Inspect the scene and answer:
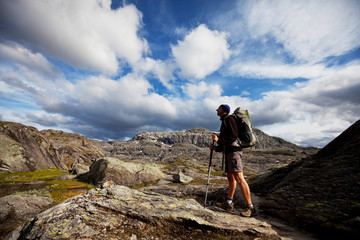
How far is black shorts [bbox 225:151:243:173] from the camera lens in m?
8.93

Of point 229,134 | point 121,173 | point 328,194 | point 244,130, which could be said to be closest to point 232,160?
point 229,134

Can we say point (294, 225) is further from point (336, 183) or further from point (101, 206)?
point (101, 206)

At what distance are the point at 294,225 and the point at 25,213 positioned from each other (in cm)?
1928

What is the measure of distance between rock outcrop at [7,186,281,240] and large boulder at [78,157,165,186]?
78.0ft

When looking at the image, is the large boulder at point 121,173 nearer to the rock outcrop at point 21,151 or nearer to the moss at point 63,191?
the moss at point 63,191

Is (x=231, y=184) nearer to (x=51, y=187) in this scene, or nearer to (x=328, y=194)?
(x=328, y=194)

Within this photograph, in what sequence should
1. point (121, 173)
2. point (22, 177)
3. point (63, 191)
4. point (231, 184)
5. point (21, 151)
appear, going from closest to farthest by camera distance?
point (231, 184), point (63, 191), point (121, 173), point (22, 177), point (21, 151)

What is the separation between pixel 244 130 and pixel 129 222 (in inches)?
285

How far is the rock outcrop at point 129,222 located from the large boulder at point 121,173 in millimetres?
23784

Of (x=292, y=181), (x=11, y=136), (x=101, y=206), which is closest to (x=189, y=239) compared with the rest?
(x=101, y=206)

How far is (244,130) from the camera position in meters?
9.16

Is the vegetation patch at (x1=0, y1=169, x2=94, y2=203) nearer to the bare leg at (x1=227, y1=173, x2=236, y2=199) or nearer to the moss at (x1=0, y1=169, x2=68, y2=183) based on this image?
the moss at (x1=0, y1=169, x2=68, y2=183)

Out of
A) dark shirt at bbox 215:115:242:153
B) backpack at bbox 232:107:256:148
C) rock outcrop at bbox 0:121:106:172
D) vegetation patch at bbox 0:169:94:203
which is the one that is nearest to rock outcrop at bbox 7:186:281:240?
dark shirt at bbox 215:115:242:153

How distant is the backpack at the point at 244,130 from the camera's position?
29.4ft
